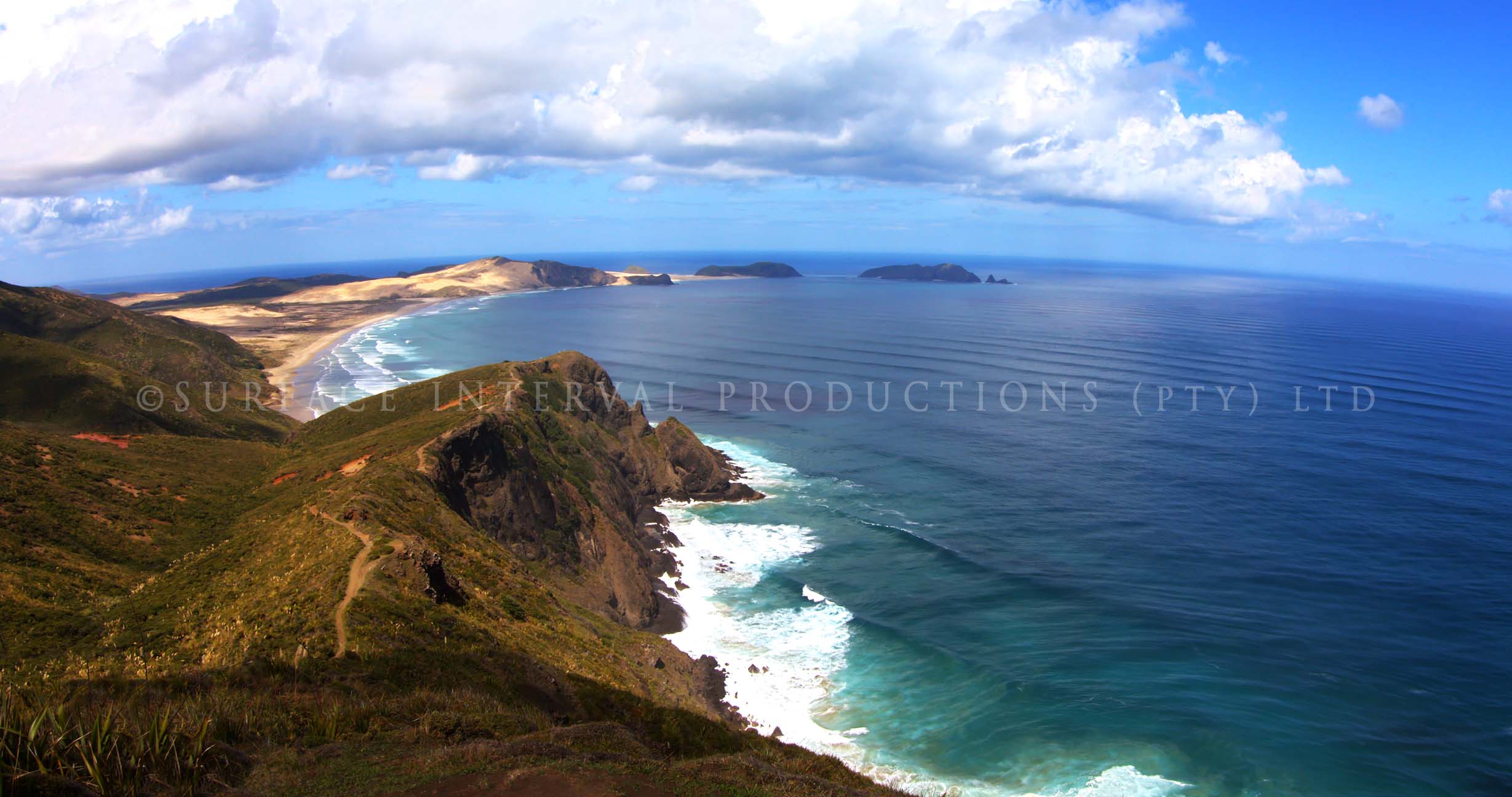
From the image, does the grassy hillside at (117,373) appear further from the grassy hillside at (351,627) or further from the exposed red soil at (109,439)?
the grassy hillside at (351,627)

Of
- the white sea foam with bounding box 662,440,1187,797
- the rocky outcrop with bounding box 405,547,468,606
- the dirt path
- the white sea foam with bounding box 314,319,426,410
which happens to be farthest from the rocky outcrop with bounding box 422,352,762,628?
the white sea foam with bounding box 314,319,426,410

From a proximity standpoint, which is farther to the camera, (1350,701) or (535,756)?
(1350,701)

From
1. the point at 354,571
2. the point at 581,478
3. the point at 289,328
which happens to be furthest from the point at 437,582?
the point at 289,328

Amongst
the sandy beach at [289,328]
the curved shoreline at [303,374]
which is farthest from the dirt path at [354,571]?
the sandy beach at [289,328]

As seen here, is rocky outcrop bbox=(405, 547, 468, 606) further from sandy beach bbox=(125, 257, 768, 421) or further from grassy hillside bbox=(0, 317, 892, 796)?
sandy beach bbox=(125, 257, 768, 421)

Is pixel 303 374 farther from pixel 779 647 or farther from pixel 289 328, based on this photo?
pixel 779 647

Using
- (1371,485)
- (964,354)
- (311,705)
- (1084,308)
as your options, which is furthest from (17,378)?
(1084,308)

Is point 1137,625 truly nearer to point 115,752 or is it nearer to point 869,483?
point 869,483
